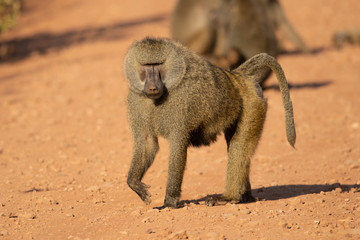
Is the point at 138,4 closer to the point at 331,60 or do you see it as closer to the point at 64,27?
the point at 64,27

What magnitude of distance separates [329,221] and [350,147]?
2.48m

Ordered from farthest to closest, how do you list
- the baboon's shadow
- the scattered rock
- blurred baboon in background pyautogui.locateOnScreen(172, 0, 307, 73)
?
blurred baboon in background pyautogui.locateOnScreen(172, 0, 307, 73)
the baboon's shadow
the scattered rock

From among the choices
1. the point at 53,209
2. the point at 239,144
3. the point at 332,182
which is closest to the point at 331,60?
the point at 332,182

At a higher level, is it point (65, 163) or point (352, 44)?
point (352, 44)

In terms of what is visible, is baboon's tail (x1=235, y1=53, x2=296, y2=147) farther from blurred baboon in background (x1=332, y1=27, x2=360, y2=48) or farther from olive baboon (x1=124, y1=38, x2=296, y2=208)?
blurred baboon in background (x1=332, y1=27, x2=360, y2=48)

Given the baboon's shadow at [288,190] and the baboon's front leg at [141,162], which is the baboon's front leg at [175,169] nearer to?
the baboon's front leg at [141,162]

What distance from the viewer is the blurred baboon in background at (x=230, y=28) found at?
915 centimetres

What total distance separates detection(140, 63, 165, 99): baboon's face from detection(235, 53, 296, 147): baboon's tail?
95cm

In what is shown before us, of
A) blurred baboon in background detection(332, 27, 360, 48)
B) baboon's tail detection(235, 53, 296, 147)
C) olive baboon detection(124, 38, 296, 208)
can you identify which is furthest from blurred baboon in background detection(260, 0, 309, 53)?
olive baboon detection(124, 38, 296, 208)

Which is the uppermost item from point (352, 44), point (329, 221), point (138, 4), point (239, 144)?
point (138, 4)

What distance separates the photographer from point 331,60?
38.0ft

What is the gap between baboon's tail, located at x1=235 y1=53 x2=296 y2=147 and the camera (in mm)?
4844

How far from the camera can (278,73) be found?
500 centimetres

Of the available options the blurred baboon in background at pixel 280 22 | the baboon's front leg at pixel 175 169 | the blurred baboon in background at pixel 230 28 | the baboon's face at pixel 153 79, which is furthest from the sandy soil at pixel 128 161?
the baboon's face at pixel 153 79
